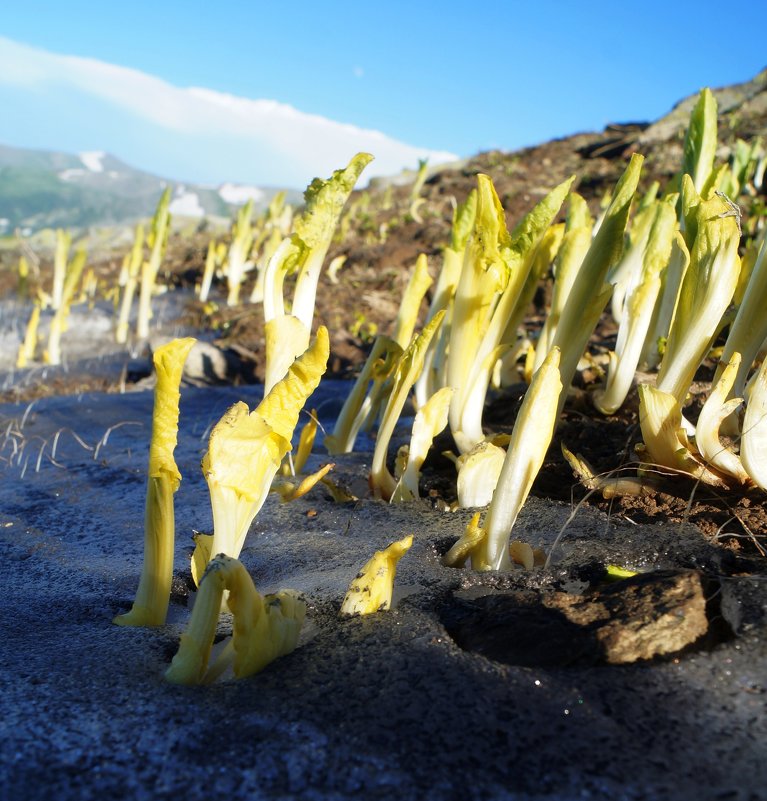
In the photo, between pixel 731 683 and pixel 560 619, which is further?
pixel 560 619

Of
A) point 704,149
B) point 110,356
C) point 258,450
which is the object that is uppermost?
point 704,149

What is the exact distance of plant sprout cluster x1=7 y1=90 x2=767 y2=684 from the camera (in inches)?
39.9

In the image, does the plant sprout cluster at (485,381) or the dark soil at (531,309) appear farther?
→ the dark soil at (531,309)

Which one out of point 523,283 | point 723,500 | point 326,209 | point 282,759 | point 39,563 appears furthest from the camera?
point 523,283

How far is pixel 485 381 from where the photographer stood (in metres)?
1.90

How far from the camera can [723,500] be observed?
1.32 metres

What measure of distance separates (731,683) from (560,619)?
8.0 inches

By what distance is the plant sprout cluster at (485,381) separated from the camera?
101cm

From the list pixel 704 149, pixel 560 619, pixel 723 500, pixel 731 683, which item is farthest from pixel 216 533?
pixel 704 149

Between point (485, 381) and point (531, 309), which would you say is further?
A: point (531, 309)

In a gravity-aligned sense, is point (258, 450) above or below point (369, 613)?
above

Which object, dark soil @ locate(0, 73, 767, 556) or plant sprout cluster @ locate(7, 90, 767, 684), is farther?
dark soil @ locate(0, 73, 767, 556)

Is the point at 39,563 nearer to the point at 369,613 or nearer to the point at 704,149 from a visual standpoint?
the point at 369,613

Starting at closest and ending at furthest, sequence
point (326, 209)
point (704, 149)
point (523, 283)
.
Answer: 1. point (326, 209)
2. point (523, 283)
3. point (704, 149)
